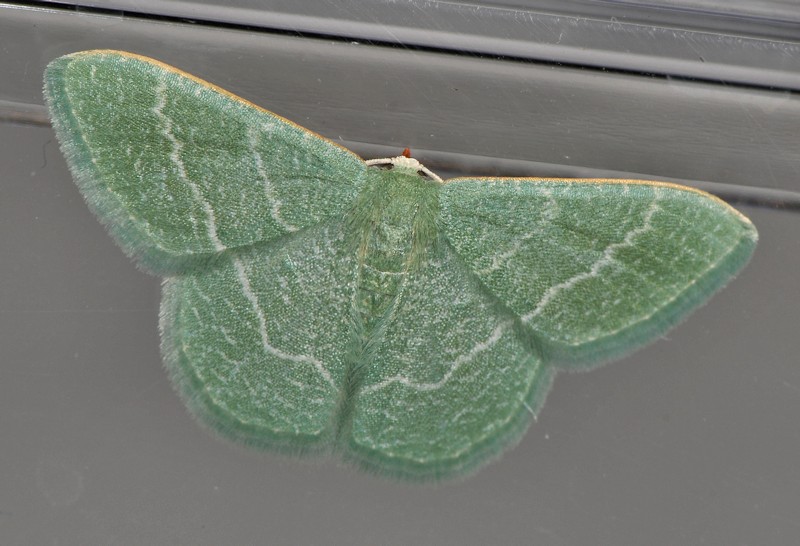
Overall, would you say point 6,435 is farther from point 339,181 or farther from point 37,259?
point 339,181

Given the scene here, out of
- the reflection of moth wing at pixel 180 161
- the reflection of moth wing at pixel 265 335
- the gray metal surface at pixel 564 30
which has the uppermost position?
the gray metal surface at pixel 564 30

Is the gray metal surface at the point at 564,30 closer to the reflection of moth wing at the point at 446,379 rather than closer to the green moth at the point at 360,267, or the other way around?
the green moth at the point at 360,267

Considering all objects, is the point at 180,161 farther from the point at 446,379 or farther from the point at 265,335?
the point at 446,379

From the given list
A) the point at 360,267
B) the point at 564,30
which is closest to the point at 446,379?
the point at 360,267

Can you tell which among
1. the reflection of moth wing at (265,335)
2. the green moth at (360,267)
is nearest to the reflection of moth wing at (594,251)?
the green moth at (360,267)

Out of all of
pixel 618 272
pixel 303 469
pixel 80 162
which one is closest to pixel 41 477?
pixel 303 469

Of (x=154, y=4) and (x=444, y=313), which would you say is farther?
(x=154, y=4)

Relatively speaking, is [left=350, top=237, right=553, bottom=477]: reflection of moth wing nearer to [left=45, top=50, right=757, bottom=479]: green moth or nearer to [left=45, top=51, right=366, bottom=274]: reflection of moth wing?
[left=45, top=50, right=757, bottom=479]: green moth
